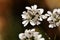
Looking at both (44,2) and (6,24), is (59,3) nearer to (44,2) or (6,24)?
Result: (44,2)

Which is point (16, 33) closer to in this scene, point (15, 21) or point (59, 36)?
point (15, 21)

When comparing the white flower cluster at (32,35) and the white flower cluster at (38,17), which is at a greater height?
the white flower cluster at (38,17)

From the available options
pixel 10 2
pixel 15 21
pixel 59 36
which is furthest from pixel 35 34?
pixel 10 2

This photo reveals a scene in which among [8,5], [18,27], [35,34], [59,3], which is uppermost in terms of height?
[8,5]

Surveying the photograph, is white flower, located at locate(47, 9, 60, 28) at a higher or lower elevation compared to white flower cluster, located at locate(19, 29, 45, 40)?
higher

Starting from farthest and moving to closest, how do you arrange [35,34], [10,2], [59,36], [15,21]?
[10,2], [15,21], [59,36], [35,34]

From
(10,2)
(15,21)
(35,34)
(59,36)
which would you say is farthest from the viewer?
(10,2)

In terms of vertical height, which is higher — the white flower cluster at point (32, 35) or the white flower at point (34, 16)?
the white flower at point (34, 16)

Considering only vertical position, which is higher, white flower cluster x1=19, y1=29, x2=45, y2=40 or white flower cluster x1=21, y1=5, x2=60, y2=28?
white flower cluster x1=21, y1=5, x2=60, y2=28

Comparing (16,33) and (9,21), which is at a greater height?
(9,21)

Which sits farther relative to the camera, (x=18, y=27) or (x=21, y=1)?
(x=21, y=1)

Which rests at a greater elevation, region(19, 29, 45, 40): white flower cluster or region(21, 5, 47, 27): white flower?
region(21, 5, 47, 27): white flower
